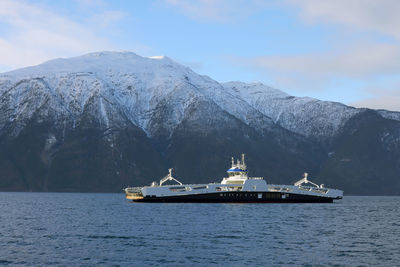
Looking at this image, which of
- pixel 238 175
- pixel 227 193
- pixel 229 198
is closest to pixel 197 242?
pixel 229 198

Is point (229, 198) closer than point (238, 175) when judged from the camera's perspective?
Yes

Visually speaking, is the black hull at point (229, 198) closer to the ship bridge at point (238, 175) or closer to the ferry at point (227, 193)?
the ferry at point (227, 193)

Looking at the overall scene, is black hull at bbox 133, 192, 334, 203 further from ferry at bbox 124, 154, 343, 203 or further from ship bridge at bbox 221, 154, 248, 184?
ship bridge at bbox 221, 154, 248, 184

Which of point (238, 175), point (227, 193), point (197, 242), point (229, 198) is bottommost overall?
point (197, 242)

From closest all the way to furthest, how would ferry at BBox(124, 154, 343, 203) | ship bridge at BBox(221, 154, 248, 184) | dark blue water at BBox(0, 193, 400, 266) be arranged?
dark blue water at BBox(0, 193, 400, 266) < ferry at BBox(124, 154, 343, 203) < ship bridge at BBox(221, 154, 248, 184)

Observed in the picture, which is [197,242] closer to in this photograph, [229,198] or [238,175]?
[229,198]

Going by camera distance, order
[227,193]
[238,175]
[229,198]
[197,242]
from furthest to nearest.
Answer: [238,175], [227,193], [229,198], [197,242]

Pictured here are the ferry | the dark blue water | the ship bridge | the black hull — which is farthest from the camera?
the ship bridge

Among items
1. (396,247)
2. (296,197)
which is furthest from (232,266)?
(296,197)

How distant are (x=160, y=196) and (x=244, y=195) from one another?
1074 inches

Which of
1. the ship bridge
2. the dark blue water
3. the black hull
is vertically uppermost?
the ship bridge

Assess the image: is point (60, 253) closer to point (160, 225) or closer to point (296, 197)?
point (160, 225)

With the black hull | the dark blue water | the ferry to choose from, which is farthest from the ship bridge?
the dark blue water

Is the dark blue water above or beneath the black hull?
beneath
